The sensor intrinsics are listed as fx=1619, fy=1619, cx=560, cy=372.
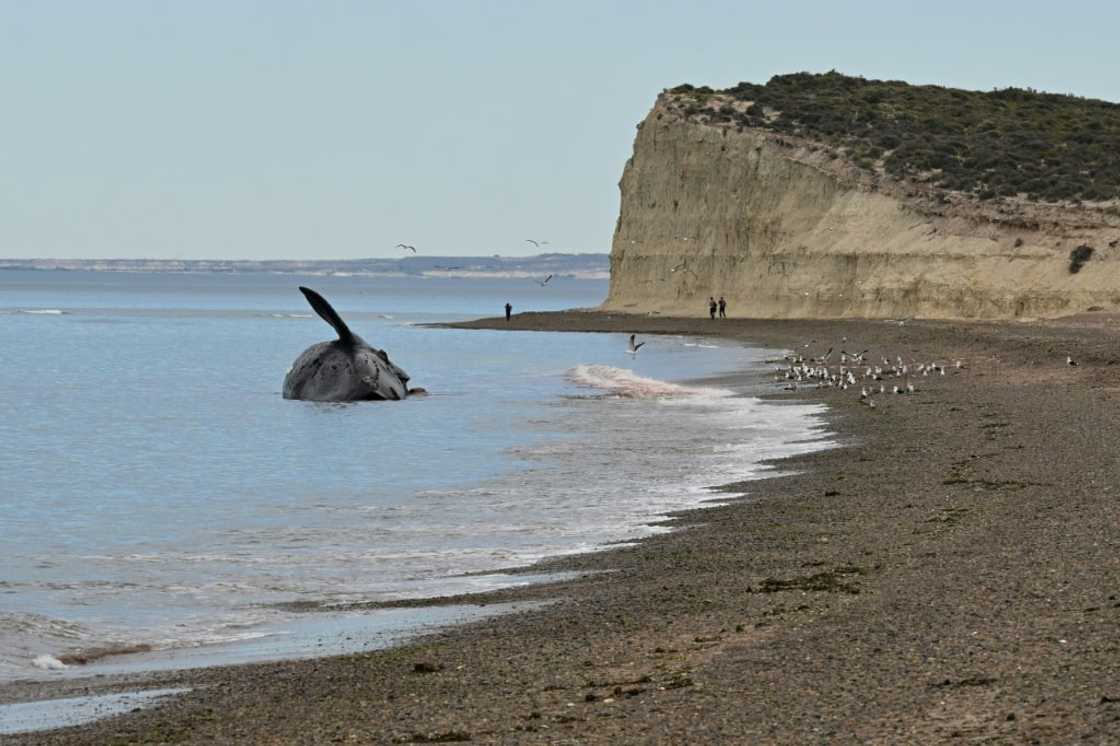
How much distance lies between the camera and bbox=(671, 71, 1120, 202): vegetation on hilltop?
250ft

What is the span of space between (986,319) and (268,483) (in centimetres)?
4449

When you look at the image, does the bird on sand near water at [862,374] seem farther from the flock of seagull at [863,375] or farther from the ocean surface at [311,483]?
the ocean surface at [311,483]

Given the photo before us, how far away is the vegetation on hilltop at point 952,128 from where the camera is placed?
250 ft

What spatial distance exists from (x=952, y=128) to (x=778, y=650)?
83.4 metres

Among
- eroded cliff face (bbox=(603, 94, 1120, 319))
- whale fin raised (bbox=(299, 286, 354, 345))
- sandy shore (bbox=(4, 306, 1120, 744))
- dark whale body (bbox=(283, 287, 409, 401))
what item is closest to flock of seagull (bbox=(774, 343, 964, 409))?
dark whale body (bbox=(283, 287, 409, 401))

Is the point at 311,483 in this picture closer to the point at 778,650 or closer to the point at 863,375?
the point at 778,650

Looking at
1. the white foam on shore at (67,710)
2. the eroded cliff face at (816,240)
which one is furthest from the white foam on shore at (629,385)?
the white foam on shore at (67,710)

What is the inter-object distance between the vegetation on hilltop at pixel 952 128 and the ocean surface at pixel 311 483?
29.1 meters

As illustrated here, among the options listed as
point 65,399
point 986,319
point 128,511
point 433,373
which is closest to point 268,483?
point 128,511

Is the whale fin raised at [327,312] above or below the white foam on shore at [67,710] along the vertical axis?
above

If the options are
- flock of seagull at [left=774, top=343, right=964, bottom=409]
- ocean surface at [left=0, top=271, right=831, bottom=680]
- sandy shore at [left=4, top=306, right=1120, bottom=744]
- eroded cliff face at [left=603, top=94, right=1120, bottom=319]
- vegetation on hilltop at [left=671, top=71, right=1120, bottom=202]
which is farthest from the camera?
vegetation on hilltop at [left=671, top=71, right=1120, bottom=202]

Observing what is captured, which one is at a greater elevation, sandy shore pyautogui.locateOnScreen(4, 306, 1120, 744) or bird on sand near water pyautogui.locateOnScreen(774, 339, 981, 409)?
bird on sand near water pyautogui.locateOnScreen(774, 339, 981, 409)

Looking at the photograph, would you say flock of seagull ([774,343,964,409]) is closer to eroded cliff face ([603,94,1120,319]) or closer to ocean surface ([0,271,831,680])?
ocean surface ([0,271,831,680])

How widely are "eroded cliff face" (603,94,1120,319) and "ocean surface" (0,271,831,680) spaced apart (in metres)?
17.2
